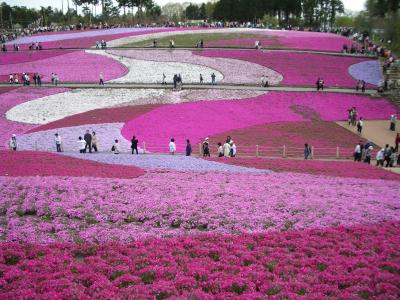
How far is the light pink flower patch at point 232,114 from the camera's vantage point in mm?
37125

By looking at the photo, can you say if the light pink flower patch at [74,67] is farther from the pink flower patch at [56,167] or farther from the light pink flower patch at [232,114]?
the pink flower patch at [56,167]

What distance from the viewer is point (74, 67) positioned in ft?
201

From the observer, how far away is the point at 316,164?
26.8m

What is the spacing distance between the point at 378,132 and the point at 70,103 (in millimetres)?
29766

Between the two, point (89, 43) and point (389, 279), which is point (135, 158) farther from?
point (89, 43)

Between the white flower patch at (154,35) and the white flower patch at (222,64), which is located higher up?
the white flower patch at (154,35)

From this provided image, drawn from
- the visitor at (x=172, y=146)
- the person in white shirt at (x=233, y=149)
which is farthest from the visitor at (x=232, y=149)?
the visitor at (x=172, y=146)

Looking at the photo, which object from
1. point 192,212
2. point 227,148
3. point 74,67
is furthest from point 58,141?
point 74,67

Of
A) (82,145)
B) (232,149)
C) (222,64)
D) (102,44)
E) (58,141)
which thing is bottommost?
(232,149)

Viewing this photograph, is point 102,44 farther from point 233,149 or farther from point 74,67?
point 233,149

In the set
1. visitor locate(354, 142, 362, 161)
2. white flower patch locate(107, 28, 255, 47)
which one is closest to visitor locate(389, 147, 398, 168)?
visitor locate(354, 142, 362, 161)

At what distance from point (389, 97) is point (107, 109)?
29.3m

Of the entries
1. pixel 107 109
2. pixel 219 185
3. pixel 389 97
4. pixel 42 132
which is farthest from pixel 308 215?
pixel 389 97

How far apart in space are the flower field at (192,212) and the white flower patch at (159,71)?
1282 centimetres
